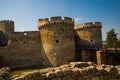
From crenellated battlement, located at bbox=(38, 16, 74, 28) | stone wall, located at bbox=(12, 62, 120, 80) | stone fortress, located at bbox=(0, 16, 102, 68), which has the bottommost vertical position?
stone wall, located at bbox=(12, 62, 120, 80)

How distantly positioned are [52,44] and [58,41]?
2.71 feet

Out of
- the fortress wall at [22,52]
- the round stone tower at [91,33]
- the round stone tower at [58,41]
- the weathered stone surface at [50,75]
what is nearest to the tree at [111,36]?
the round stone tower at [91,33]

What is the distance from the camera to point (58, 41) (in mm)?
22625

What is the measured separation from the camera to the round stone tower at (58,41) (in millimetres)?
22422

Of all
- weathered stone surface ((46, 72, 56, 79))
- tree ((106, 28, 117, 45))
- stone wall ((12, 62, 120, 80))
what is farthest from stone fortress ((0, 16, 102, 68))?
weathered stone surface ((46, 72, 56, 79))

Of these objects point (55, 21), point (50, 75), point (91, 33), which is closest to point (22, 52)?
point (55, 21)

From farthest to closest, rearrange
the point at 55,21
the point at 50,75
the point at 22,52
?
the point at 22,52 → the point at 55,21 → the point at 50,75

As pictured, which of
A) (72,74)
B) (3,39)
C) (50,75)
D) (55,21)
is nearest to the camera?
(50,75)

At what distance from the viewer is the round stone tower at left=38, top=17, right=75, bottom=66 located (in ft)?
73.6

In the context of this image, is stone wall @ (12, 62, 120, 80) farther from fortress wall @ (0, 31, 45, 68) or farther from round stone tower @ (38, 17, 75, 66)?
fortress wall @ (0, 31, 45, 68)

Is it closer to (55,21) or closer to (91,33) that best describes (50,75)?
(55,21)

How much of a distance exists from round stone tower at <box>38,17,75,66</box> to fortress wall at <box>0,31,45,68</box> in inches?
80.0

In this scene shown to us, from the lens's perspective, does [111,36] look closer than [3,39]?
No

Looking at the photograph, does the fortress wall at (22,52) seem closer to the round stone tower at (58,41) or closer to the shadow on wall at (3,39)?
the round stone tower at (58,41)
